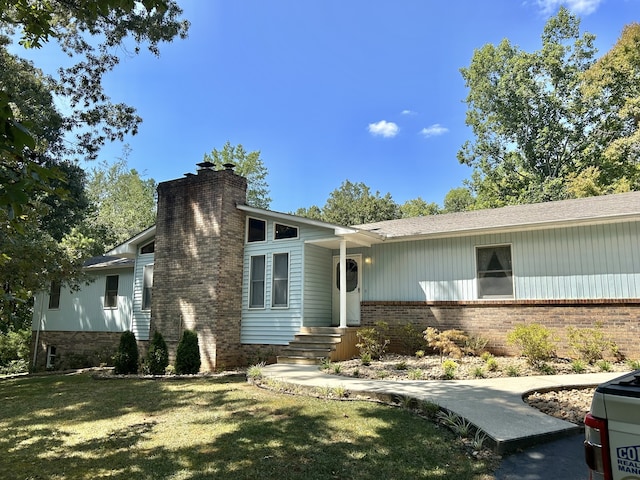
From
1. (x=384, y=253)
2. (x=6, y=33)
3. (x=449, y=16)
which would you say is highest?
(x=449, y=16)

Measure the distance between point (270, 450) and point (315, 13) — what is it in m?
12.7

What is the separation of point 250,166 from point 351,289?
27731mm

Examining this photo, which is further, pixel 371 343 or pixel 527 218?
pixel 371 343

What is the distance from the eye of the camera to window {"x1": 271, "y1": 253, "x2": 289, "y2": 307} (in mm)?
12734

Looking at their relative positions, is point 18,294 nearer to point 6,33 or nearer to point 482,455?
point 482,455

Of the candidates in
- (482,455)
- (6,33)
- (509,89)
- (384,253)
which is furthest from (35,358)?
(509,89)

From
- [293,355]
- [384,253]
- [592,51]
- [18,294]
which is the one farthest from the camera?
[592,51]

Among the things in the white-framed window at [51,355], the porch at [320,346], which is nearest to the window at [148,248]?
the porch at [320,346]

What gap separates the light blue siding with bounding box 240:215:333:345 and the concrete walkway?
273 cm

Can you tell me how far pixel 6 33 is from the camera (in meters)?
13.9

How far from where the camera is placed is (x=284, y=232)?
13000 mm

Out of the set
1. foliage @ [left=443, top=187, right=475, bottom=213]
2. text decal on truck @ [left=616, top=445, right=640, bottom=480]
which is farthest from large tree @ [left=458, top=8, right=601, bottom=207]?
text decal on truck @ [left=616, top=445, right=640, bottom=480]

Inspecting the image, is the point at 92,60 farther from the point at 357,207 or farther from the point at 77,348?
the point at 357,207

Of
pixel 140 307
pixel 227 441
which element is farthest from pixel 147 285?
pixel 227 441
